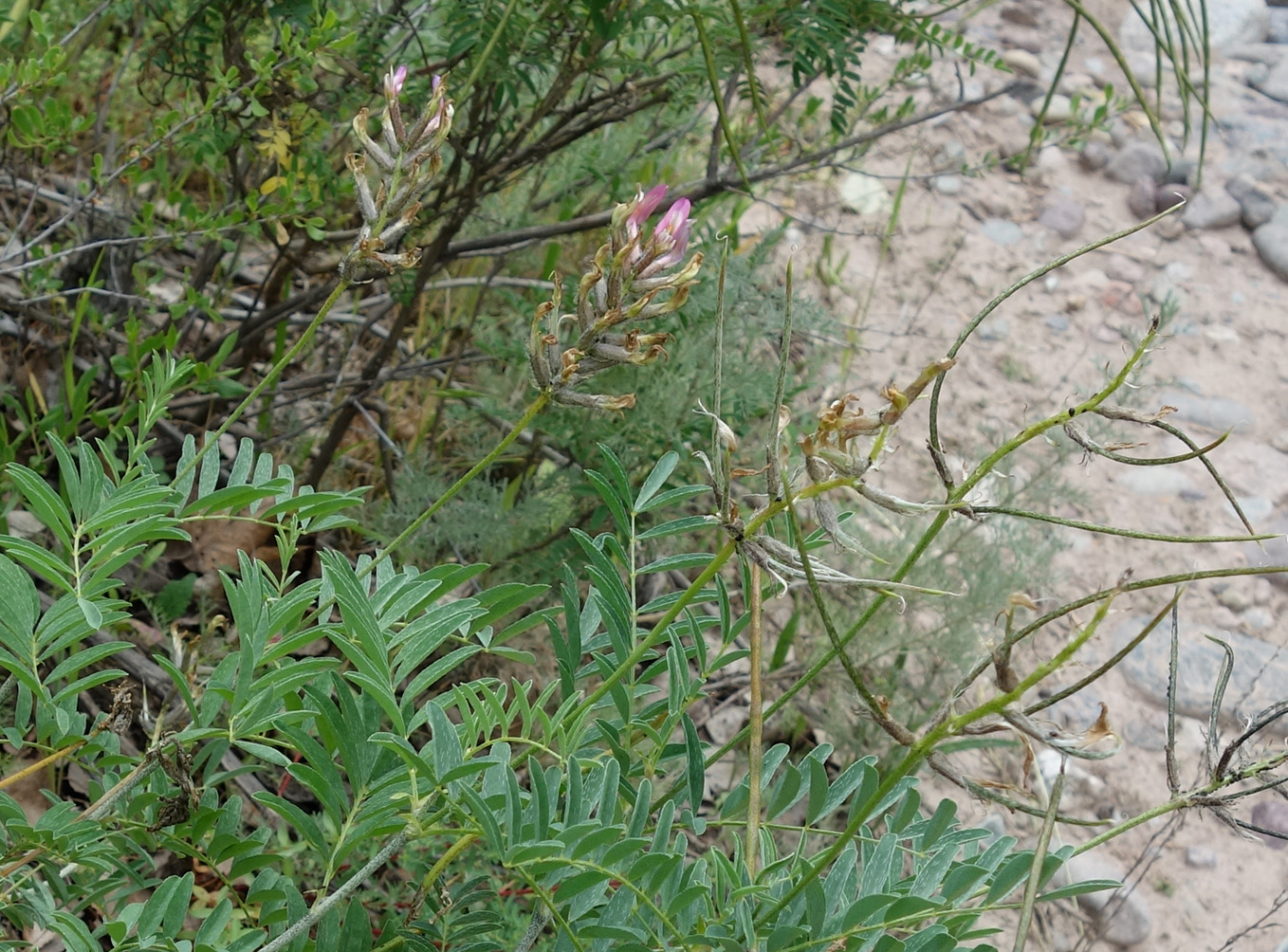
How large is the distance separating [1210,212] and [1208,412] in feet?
3.38

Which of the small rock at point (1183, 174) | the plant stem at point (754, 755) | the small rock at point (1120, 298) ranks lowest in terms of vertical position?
the small rock at point (1120, 298)

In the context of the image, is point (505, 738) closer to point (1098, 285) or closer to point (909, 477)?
point (909, 477)

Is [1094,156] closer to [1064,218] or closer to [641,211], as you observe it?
[1064,218]

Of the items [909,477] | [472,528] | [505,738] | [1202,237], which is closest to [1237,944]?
[909,477]

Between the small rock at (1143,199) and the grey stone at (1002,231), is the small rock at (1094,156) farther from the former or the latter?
the grey stone at (1002,231)

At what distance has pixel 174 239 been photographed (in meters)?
1.50

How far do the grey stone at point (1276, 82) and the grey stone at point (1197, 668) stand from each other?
2.63 m

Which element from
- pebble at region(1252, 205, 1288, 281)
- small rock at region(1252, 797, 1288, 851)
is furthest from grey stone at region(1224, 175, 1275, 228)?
small rock at region(1252, 797, 1288, 851)

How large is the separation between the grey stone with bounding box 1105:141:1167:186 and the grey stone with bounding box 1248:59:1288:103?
87 centimetres

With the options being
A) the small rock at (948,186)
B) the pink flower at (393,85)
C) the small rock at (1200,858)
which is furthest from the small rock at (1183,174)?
the pink flower at (393,85)

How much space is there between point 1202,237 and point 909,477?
171cm

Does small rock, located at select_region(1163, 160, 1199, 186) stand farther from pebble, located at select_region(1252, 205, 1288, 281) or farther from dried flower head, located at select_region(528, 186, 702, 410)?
dried flower head, located at select_region(528, 186, 702, 410)

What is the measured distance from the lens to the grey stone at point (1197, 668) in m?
2.26

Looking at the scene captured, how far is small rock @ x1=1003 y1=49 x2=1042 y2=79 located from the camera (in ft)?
12.5
